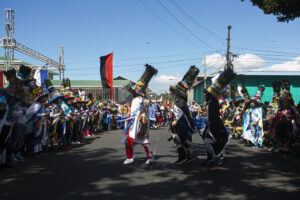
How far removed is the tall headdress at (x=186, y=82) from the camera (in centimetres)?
708

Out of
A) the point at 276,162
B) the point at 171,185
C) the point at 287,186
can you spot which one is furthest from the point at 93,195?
the point at 276,162

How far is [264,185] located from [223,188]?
34.5 inches

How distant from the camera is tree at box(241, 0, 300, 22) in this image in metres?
7.41

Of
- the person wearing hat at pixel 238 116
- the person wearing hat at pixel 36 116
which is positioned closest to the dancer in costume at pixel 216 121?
the person wearing hat at pixel 36 116

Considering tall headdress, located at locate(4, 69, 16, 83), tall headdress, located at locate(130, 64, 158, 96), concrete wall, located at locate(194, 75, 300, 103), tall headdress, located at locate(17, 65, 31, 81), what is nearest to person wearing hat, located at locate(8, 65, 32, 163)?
tall headdress, located at locate(17, 65, 31, 81)

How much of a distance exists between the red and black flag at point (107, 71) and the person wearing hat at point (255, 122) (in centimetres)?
1186

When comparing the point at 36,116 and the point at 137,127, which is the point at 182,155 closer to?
the point at 137,127

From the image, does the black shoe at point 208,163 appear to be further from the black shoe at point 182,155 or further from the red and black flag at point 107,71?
the red and black flag at point 107,71

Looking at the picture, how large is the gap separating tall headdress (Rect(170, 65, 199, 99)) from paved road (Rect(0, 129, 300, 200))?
188 centimetres

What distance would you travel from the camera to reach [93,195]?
4.45 metres

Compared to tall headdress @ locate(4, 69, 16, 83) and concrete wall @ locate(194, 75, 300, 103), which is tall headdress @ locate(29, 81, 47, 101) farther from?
concrete wall @ locate(194, 75, 300, 103)

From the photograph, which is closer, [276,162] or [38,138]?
[276,162]

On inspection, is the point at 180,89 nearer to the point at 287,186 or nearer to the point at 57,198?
the point at 287,186

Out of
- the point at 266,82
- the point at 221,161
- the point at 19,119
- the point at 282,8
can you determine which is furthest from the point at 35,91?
the point at 266,82
